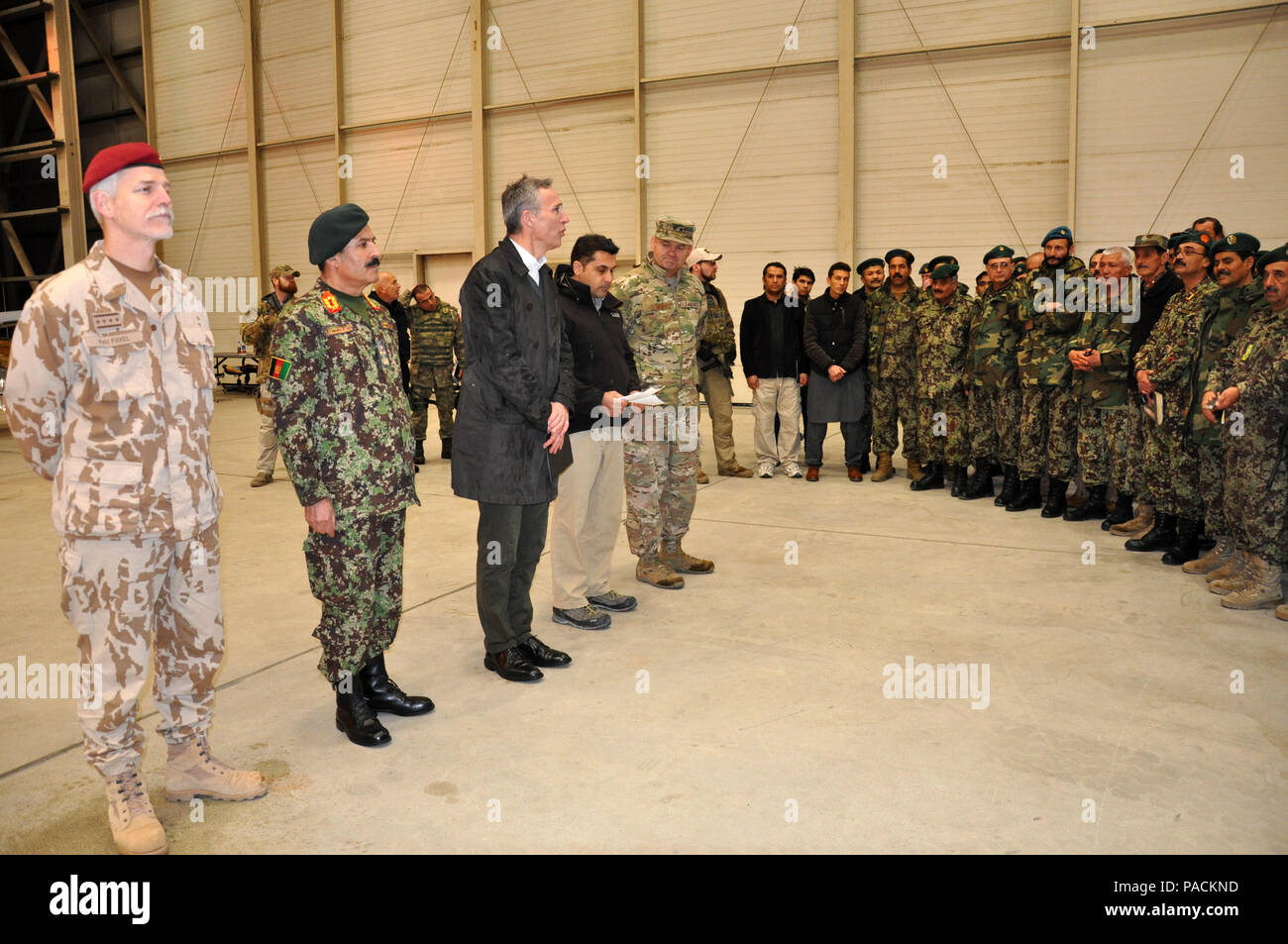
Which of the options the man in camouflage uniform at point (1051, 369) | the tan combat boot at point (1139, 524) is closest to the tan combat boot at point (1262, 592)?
the tan combat boot at point (1139, 524)

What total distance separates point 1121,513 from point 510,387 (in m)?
4.45

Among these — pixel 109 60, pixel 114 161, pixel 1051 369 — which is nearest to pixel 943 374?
pixel 1051 369

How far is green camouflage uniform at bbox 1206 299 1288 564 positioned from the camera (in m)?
4.48

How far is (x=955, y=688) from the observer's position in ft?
12.2

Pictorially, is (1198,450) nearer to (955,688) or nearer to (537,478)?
(955,688)

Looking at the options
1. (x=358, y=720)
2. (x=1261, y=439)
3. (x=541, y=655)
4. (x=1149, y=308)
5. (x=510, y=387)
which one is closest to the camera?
(x=358, y=720)

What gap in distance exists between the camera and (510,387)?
360 cm

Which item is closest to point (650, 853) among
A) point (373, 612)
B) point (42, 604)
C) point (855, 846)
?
point (855, 846)

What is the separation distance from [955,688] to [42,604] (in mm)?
4277

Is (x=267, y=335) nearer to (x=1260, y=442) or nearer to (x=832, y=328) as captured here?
(x=832, y=328)

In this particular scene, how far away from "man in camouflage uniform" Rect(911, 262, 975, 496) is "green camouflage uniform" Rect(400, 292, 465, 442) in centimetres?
409

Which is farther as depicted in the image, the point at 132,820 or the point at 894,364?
the point at 894,364

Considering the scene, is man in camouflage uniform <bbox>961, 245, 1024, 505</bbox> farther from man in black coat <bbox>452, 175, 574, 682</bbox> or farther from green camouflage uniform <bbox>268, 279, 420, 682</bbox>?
green camouflage uniform <bbox>268, 279, 420, 682</bbox>

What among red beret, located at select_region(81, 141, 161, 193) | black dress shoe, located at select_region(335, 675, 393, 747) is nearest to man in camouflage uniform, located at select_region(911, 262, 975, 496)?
black dress shoe, located at select_region(335, 675, 393, 747)
